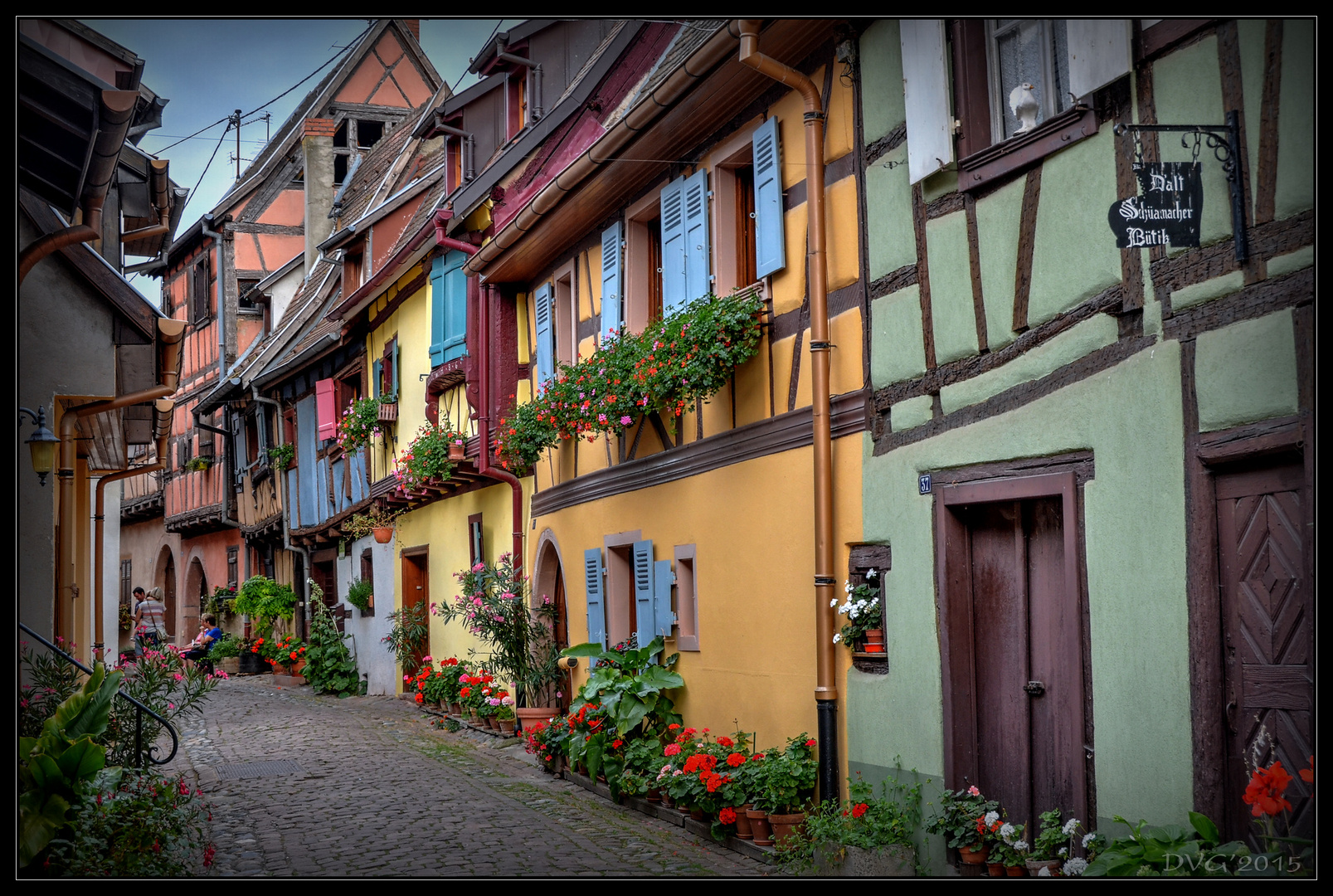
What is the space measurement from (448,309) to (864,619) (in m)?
8.66

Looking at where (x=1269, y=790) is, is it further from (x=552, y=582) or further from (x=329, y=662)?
(x=329, y=662)

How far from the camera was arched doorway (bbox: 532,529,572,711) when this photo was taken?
12.2 meters

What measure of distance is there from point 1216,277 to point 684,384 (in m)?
4.01

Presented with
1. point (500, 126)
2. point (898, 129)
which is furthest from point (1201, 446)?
point (500, 126)

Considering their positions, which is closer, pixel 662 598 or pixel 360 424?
pixel 662 598

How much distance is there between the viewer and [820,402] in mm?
7078

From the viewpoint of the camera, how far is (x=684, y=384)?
8195 millimetres

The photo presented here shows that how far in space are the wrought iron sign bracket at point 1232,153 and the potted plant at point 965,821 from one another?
2.75 metres

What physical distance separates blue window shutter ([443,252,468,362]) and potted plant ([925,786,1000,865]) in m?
8.88

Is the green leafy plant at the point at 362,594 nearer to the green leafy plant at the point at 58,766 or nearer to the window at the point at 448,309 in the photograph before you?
the window at the point at 448,309

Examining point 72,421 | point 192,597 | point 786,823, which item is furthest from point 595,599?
point 192,597

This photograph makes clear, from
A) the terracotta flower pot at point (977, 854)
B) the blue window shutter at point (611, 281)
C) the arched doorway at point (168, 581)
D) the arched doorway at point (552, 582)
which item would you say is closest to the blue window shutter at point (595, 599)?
the arched doorway at point (552, 582)

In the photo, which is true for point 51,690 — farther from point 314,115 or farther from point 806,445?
point 314,115

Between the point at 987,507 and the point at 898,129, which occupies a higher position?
the point at 898,129
